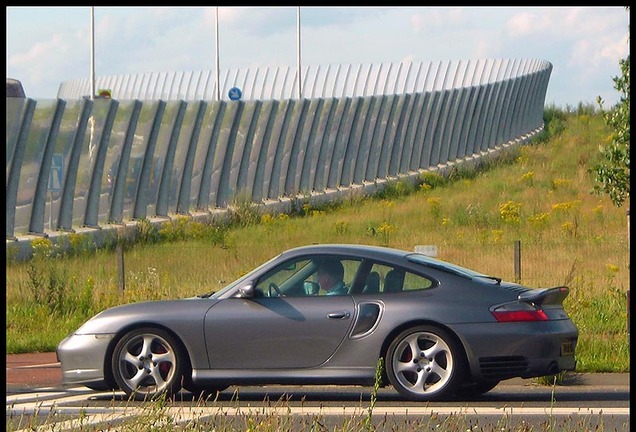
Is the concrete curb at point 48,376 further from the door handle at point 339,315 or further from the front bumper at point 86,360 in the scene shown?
the door handle at point 339,315

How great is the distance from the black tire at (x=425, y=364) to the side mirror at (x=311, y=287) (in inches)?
32.0

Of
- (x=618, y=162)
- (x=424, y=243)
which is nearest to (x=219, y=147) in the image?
(x=424, y=243)

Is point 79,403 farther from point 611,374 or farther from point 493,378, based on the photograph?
point 611,374

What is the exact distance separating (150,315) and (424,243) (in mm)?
17381

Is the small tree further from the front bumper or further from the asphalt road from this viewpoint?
the front bumper

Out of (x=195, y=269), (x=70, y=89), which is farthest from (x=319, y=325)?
(x=70, y=89)

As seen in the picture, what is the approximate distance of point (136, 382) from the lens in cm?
1043

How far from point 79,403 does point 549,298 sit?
3.63m

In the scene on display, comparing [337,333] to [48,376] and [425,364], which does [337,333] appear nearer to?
[425,364]

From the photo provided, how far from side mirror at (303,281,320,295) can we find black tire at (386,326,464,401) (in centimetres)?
81

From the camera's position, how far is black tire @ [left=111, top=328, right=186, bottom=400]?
34.2 feet

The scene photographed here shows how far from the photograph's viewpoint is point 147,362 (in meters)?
10.5

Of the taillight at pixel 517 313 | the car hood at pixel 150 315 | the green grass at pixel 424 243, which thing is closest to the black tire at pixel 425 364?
the taillight at pixel 517 313

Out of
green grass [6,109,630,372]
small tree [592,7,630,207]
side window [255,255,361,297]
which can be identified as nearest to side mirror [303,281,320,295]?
side window [255,255,361,297]
